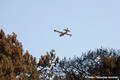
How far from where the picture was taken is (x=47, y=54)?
102 feet

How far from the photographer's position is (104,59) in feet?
128

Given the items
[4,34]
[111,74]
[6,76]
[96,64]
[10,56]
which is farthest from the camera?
[96,64]

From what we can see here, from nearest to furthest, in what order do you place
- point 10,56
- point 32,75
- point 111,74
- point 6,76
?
point 6,76, point 32,75, point 10,56, point 111,74

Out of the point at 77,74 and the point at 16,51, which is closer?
the point at 16,51

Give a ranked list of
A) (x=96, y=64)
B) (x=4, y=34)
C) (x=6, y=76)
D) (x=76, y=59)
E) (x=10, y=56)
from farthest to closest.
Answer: (x=76, y=59) → (x=96, y=64) → (x=4, y=34) → (x=10, y=56) → (x=6, y=76)

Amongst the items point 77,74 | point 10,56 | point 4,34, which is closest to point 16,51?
point 10,56

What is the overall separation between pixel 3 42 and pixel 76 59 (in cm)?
2509

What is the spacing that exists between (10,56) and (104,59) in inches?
637

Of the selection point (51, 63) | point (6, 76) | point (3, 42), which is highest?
point (3, 42)

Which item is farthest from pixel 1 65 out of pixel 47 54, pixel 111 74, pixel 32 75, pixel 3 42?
pixel 111 74

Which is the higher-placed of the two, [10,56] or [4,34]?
[4,34]

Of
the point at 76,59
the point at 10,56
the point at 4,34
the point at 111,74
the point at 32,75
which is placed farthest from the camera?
the point at 76,59

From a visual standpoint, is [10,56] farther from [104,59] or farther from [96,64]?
[96,64]

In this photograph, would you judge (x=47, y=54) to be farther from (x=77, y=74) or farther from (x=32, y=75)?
(x=77, y=74)
